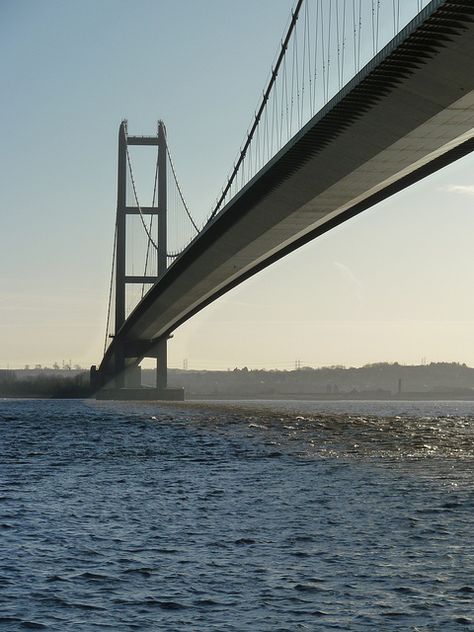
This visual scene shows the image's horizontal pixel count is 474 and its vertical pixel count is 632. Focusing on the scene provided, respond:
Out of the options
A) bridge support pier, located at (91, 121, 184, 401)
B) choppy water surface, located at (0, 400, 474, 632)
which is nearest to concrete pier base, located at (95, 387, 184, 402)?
bridge support pier, located at (91, 121, 184, 401)

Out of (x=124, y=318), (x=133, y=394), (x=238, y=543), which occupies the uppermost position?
(x=124, y=318)

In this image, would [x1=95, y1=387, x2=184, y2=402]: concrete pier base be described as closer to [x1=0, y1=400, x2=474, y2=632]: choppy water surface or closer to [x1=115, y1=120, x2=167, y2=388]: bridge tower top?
[x1=115, y1=120, x2=167, y2=388]: bridge tower top

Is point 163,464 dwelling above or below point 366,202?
below

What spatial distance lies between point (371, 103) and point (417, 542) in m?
19.2

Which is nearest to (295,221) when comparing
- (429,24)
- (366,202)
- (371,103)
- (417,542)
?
(366,202)

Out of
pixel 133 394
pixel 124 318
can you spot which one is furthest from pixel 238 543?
pixel 133 394

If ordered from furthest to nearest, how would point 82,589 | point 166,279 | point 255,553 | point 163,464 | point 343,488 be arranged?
point 166,279
point 163,464
point 343,488
point 255,553
point 82,589

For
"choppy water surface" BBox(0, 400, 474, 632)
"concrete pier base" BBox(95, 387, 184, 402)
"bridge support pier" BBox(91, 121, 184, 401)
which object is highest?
"bridge support pier" BBox(91, 121, 184, 401)

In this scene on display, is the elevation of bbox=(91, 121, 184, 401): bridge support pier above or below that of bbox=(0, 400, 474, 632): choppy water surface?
above

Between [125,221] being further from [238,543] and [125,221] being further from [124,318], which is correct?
[238,543]

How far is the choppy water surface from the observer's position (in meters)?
13.3

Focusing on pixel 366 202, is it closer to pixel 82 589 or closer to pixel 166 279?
pixel 166 279

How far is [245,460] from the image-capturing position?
3506cm

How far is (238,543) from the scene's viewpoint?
1808cm
